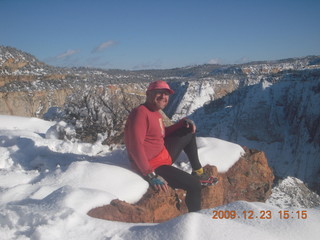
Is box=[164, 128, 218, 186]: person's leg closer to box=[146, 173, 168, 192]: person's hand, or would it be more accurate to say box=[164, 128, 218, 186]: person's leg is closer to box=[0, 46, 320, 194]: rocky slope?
box=[146, 173, 168, 192]: person's hand

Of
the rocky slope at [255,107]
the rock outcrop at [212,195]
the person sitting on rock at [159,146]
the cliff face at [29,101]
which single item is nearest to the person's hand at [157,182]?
the person sitting on rock at [159,146]

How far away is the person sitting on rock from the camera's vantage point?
3924 mm

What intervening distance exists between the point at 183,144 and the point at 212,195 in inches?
39.9

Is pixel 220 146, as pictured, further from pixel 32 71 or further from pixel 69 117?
pixel 32 71

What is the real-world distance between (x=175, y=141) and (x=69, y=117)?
489 cm

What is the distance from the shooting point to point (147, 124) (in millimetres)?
4129

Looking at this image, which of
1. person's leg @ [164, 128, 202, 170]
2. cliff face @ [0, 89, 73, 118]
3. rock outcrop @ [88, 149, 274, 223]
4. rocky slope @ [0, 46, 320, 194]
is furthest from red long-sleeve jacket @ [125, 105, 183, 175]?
cliff face @ [0, 89, 73, 118]

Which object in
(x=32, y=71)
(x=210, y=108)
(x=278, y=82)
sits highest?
(x=32, y=71)

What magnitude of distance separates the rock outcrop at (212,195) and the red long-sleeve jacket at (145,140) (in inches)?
16.5

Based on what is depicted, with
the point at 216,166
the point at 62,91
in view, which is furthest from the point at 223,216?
the point at 62,91

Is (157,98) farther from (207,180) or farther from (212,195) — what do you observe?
(212,195)

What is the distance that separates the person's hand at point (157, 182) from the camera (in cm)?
388

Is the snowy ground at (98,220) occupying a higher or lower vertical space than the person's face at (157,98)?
lower
